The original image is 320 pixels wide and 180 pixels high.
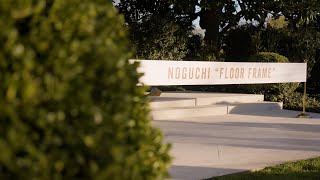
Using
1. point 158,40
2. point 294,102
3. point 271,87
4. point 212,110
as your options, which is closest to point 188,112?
point 212,110

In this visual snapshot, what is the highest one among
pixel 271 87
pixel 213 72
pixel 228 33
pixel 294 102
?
pixel 228 33

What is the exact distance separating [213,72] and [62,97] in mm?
8677

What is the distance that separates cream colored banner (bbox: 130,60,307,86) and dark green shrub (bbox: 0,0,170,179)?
5.41 meters

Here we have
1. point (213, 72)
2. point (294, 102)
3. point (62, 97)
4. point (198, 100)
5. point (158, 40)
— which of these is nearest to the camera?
point (62, 97)

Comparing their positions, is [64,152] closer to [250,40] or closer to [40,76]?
[40,76]

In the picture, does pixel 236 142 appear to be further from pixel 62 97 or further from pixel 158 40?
pixel 158 40

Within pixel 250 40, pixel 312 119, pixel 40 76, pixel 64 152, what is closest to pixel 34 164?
pixel 64 152

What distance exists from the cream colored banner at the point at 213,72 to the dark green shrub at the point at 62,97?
5.41 metres

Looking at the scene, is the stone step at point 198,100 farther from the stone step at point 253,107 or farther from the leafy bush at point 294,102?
the leafy bush at point 294,102

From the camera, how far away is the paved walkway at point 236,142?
6.80 metres

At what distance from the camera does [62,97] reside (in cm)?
204

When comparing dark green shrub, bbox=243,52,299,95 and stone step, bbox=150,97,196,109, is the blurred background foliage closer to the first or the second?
dark green shrub, bbox=243,52,299,95

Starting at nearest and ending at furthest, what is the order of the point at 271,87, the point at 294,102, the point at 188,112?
the point at 188,112
the point at 294,102
the point at 271,87

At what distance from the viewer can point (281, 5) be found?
17.2m
